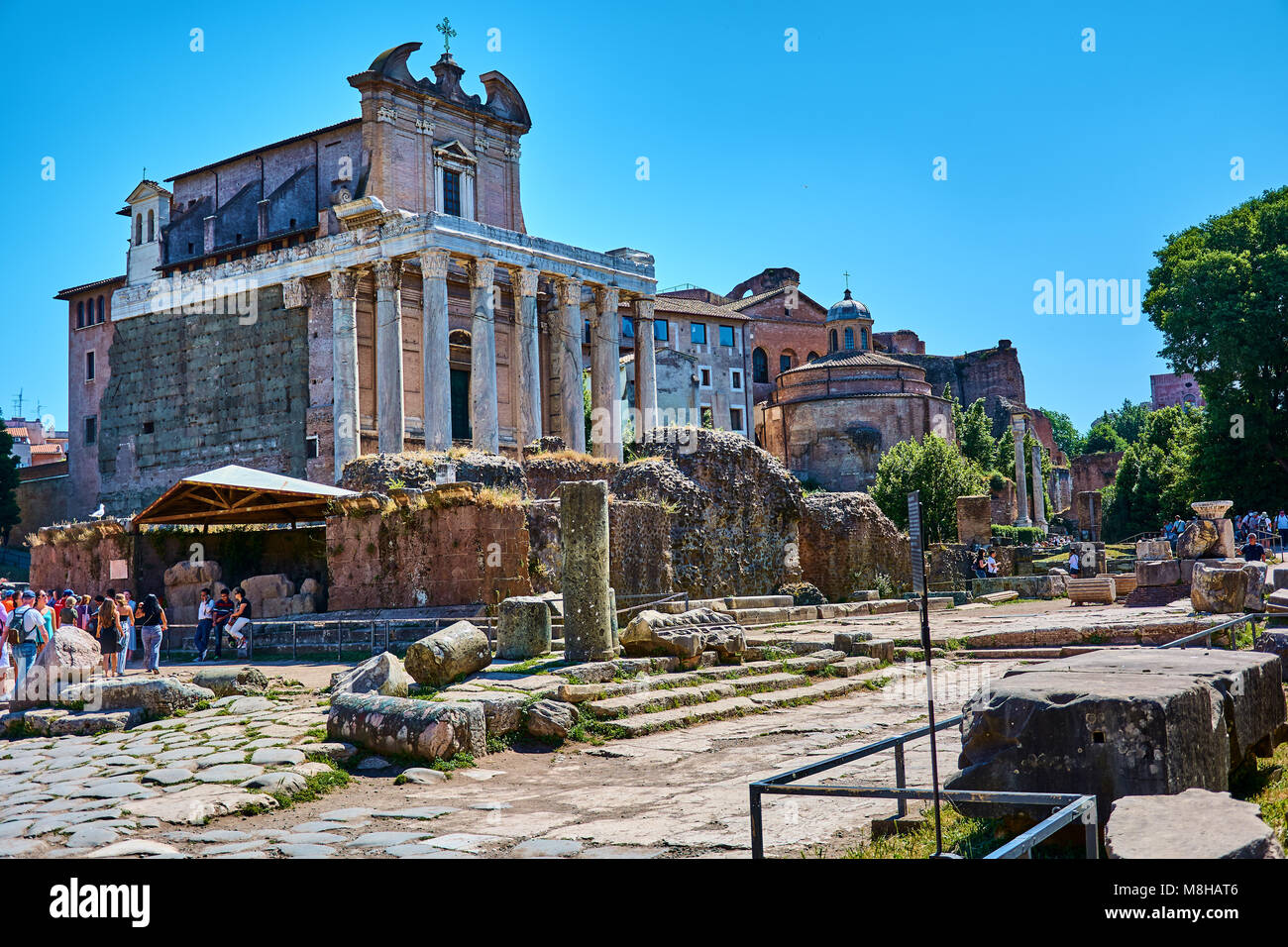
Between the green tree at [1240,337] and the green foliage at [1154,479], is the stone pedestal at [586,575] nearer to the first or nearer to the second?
the green tree at [1240,337]

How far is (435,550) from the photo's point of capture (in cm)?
1642

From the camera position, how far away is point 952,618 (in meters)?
19.5

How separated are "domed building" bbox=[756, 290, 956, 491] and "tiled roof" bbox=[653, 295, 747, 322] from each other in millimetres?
4068

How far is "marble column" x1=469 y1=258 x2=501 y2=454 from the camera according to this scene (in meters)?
31.6

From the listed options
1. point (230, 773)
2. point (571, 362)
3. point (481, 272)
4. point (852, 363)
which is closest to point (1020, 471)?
point (852, 363)

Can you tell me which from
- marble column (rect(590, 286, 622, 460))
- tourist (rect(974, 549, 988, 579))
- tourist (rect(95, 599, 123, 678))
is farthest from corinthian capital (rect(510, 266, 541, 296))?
tourist (rect(95, 599, 123, 678))

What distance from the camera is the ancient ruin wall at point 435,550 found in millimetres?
16250

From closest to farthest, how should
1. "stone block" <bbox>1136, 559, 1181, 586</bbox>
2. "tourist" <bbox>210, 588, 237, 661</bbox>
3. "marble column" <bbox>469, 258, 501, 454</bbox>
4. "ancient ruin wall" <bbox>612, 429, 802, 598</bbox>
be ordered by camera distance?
"tourist" <bbox>210, 588, 237, 661</bbox>, "stone block" <bbox>1136, 559, 1181, 586</bbox>, "ancient ruin wall" <bbox>612, 429, 802, 598</bbox>, "marble column" <bbox>469, 258, 501, 454</bbox>

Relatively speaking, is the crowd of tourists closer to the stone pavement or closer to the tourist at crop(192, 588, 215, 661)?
the tourist at crop(192, 588, 215, 661)

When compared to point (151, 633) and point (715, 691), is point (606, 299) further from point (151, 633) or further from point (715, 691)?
point (715, 691)

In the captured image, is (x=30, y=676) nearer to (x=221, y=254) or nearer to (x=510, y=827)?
(x=510, y=827)

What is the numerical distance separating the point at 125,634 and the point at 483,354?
1750cm
